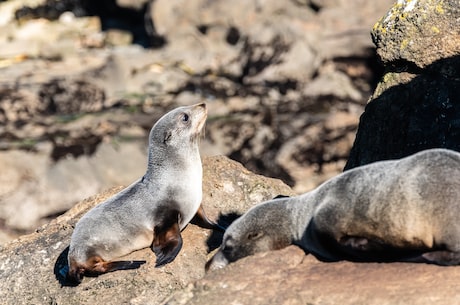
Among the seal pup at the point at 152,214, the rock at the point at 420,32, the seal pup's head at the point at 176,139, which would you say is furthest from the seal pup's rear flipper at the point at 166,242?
the rock at the point at 420,32

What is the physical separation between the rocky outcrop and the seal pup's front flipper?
141 cm

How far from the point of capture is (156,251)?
6246mm

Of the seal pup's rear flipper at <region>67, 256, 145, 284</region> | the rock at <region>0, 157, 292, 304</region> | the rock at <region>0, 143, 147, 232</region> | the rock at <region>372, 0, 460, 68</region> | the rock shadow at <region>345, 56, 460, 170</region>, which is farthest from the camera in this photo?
the rock at <region>0, 143, 147, 232</region>

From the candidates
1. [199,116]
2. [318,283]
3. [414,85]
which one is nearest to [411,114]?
[414,85]

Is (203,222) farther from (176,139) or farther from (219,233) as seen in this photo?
(176,139)

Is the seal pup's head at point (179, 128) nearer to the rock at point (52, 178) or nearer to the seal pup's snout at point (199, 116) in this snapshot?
the seal pup's snout at point (199, 116)

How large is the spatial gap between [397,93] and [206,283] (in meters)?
3.03

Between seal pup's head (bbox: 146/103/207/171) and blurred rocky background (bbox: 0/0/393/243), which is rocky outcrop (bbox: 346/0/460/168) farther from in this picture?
blurred rocky background (bbox: 0/0/393/243)

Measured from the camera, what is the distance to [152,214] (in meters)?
6.45

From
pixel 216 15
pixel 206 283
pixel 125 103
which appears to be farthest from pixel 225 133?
pixel 206 283

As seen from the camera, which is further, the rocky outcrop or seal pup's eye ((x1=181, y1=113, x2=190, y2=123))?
seal pup's eye ((x1=181, y1=113, x2=190, y2=123))

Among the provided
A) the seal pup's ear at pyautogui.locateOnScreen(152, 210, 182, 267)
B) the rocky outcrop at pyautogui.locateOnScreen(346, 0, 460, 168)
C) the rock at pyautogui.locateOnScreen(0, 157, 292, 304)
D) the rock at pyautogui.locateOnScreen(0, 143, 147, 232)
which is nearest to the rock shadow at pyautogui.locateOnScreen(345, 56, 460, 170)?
the rocky outcrop at pyautogui.locateOnScreen(346, 0, 460, 168)

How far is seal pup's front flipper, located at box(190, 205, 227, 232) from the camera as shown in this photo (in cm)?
669

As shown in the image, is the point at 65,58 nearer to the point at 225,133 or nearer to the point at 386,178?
the point at 225,133
